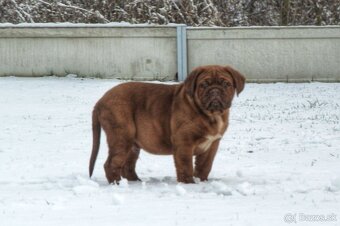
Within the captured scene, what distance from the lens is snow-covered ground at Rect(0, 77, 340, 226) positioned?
5.52m

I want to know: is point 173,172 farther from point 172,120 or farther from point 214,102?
point 214,102

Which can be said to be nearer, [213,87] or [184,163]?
[213,87]

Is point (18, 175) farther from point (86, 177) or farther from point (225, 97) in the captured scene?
point (225, 97)

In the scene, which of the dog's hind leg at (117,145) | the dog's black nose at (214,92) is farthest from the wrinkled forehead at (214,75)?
the dog's hind leg at (117,145)

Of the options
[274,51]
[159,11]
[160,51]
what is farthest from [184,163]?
[159,11]

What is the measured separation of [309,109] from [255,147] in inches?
186

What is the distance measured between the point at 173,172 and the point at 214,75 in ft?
6.29

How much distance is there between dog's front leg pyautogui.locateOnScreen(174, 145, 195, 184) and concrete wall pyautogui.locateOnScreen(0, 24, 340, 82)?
1390 centimetres

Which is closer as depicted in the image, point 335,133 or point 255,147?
point 255,147

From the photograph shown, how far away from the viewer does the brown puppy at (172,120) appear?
720 centimetres

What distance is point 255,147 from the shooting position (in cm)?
1096

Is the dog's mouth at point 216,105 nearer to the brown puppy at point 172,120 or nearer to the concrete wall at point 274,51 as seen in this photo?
the brown puppy at point 172,120

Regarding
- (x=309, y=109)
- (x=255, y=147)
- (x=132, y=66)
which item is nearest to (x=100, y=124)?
(x=255, y=147)

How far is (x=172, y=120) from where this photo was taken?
746 cm
